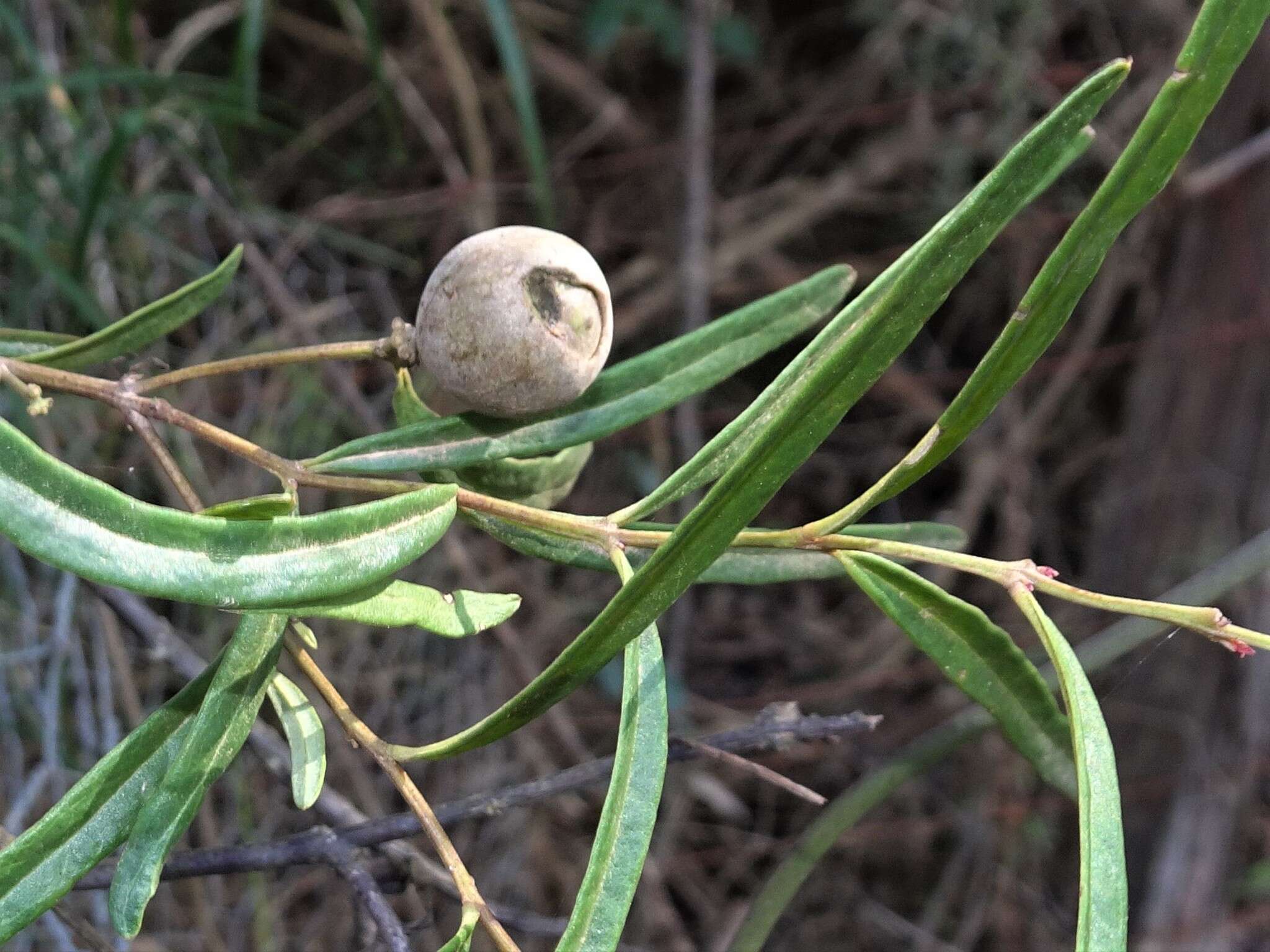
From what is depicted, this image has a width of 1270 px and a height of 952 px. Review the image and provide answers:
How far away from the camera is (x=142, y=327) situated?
68 cm

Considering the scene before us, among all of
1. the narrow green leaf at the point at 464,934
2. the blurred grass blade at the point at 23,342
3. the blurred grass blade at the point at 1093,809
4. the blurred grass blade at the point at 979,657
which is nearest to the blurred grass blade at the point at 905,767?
the blurred grass blade at the point at 979,657

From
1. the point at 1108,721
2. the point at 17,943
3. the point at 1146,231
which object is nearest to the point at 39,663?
the point at 17,943

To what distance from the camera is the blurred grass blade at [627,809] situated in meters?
0.49

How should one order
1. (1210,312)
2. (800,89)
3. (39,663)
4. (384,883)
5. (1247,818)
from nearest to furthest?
(384,883) → (39,663) → (1247,818) → (1210,312) → (800,89)

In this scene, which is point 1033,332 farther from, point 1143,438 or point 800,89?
point 800,89

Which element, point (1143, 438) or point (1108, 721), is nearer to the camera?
point (1108, 721)

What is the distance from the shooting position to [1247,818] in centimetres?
173

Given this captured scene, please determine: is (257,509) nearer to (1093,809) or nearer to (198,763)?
(198,763)

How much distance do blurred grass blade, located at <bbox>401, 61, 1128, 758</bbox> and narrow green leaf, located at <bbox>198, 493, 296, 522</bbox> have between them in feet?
0.51

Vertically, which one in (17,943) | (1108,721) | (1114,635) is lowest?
(17,943)

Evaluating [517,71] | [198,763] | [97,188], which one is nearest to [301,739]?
[198,763]

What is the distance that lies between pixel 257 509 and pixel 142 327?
0.22 meters

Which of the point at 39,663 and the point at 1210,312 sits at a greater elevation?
the point at 1210,312

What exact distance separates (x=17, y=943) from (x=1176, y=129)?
127 cm
